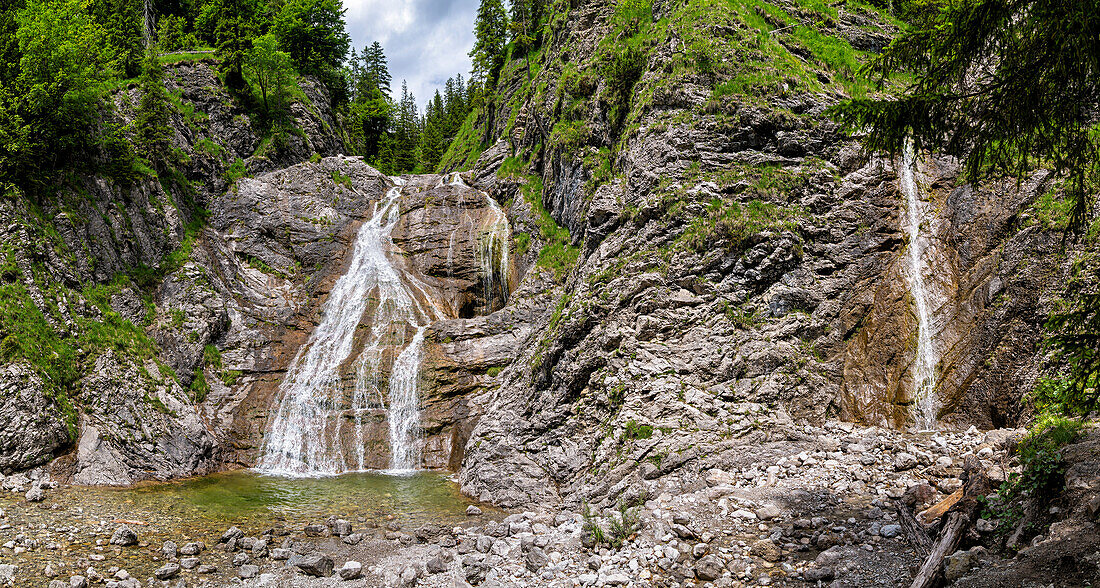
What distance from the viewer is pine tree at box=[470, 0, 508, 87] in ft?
165

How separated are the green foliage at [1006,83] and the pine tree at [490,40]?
49133 millimetres

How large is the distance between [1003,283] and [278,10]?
5712cm

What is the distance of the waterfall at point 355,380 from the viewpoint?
20.7 meters

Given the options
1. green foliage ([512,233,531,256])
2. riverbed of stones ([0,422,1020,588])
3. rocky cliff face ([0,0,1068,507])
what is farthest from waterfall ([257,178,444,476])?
riverbed of stones ([0,422,1020,588])

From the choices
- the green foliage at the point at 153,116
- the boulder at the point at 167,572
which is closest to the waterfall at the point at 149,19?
the green foliage at the point at 153,116

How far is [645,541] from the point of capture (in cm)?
909

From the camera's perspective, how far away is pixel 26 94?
67.9 ft

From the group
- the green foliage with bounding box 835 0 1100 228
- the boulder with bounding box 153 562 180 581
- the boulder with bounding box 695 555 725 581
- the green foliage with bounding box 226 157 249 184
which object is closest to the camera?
the green foliage with bounding box 835 0 1100 228

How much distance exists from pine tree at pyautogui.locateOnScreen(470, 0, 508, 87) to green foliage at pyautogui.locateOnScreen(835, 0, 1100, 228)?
49.1 metres

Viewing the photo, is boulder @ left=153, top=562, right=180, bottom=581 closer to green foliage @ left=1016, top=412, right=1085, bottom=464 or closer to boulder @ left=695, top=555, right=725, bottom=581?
boulder @ left=695, top=555, right=725, bottom=581

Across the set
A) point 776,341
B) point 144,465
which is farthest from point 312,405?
point 776,341

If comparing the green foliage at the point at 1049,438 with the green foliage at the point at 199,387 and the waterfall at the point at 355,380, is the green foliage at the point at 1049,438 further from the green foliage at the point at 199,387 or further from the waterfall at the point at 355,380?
the green foliage at the point at 199,387

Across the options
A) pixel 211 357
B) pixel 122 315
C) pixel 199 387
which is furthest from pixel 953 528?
pixel 122 315

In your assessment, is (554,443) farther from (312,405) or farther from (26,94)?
(26,94)
